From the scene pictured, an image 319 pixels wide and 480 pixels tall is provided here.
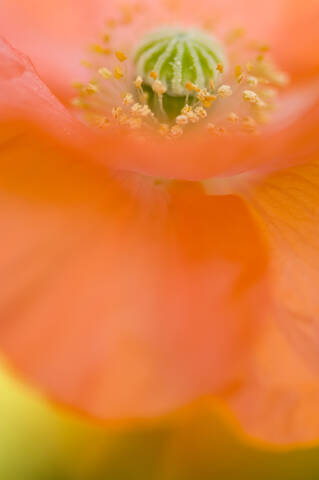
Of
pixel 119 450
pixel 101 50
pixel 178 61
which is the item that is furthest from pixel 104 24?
pixel 119 450

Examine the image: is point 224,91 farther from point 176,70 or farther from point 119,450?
point 119,450

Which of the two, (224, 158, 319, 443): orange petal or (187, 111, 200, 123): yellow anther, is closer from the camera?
(224, 158, 319, 443): orange petal

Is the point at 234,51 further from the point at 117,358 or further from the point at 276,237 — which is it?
the point at 117,358

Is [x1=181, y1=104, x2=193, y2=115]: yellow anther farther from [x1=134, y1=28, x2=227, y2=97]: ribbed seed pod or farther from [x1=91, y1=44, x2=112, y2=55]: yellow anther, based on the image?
[x1=91, y1=44, x2=112, y2=55]: yellow anther

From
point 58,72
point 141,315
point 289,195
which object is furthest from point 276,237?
point 58,72

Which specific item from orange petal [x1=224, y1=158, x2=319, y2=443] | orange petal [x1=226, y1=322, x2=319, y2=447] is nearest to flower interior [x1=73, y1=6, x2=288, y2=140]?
orange petal [x1=224, y1=158, x2=319, y2=443]

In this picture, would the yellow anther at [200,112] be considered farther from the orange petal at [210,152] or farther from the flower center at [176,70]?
the orange petal at [210,152]
